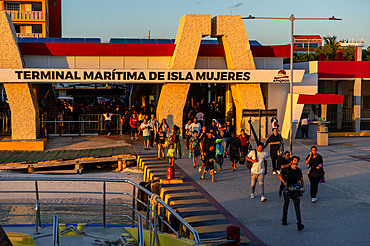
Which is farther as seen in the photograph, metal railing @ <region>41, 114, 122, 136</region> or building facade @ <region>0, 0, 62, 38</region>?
building facade @ <region>0, 0, 62, 38</region>

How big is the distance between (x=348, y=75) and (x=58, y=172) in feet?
64.6

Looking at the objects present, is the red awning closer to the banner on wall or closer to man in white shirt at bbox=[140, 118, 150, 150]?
the banner on wall

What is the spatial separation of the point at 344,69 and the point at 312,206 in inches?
782

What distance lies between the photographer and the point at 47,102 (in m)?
37.4

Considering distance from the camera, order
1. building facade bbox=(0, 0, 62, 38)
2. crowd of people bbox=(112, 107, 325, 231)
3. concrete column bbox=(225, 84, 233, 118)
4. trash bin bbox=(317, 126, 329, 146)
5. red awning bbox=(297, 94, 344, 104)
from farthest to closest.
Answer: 1. building facade bbox=(0, 0, 62, 38)
2. concrete column bbox=(225, 84, 233, 118)
3. red awning bbox=(297, 94, 344, 104)
4. trash bin bbox=(317, 126, 329, 146)
5. crowd of people bbox=(112, 107, 325, 231)

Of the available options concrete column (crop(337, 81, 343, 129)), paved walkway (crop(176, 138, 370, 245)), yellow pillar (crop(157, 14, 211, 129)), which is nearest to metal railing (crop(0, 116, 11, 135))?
yellow pillar (crop(157, 14, 211, 129))

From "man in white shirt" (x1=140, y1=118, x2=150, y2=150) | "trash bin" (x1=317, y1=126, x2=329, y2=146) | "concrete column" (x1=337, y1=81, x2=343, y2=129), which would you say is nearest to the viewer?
"man in white shirt" (x1=140, y1=118, x2=150, y2=150)

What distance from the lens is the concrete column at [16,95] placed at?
25344 mm

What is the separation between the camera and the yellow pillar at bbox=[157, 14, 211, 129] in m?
26.9

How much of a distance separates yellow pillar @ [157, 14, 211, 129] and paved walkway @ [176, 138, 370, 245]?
20.4 ft

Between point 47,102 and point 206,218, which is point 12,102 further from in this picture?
point 206,218

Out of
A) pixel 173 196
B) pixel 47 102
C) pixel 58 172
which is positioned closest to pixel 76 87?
pixel 47 102

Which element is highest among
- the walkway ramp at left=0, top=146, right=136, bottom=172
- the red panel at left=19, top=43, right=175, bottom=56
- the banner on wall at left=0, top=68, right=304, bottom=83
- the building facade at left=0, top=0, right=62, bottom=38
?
the building facade at left=0, top=0, right=62, bottom=38

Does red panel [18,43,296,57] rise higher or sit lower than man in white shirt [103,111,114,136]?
higher
